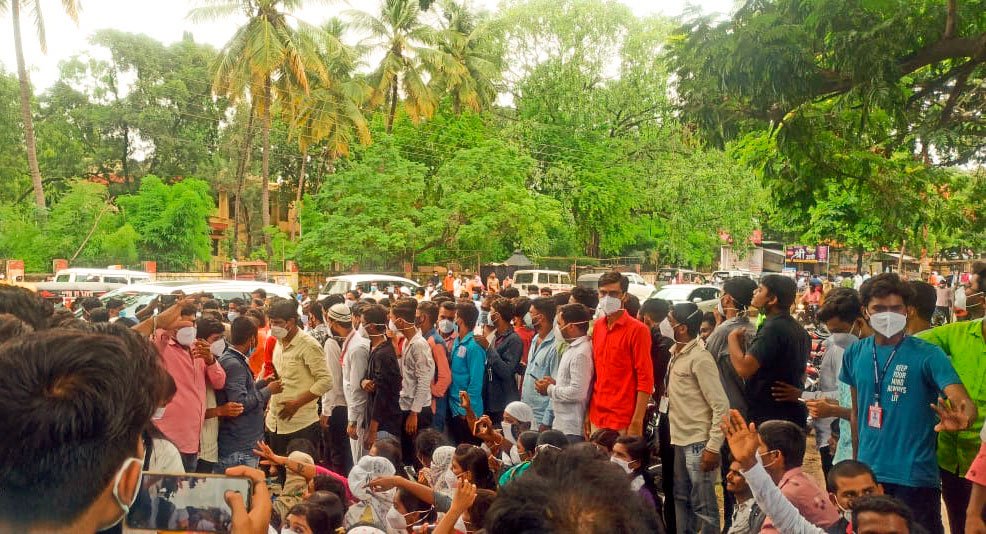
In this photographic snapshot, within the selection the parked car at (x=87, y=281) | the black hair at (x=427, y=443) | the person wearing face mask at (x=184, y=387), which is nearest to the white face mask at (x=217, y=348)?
the person wearing face mask at (x=184, y=387)

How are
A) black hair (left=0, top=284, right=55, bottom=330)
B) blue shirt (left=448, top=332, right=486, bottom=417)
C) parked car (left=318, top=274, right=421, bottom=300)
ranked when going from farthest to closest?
1. parked car (left=318, top=274, right=421, bottom=300)
2. blue shirt (left=448, top=332, right=486, bottom=417)
3. black hair (left=0, top=284, right=55, bottom=330)

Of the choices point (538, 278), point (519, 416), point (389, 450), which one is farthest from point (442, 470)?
point (538, 278)

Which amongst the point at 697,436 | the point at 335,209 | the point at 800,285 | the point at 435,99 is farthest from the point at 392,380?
the point at 800,285

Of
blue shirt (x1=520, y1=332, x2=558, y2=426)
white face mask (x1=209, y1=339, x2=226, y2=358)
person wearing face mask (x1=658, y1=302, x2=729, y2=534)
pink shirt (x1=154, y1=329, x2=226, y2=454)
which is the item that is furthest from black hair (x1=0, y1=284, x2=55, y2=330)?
blue shirt (x1=520, y1=332, x2=558, y2=426)

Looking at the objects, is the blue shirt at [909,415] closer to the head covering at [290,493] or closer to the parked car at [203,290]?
the head covering at [290,493]

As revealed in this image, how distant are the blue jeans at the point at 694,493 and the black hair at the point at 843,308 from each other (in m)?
1.64

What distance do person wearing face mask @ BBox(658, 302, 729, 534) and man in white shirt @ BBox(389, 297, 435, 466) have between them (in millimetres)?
2183

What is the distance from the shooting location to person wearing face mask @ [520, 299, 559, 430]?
6.74m

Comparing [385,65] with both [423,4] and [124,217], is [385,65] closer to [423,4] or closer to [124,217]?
[124,217]

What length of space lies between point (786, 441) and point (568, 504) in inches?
Result: 115

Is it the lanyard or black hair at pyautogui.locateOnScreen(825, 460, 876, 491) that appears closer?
black hair at pyautogui.locateOnScreen(825, 460, 876, 491)

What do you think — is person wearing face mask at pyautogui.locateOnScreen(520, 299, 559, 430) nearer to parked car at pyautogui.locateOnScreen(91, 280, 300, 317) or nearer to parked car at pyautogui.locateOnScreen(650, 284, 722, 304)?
parked car at pyautogui.locateOnScreen(91, 280, 300, 317)

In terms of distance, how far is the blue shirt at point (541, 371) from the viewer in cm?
673

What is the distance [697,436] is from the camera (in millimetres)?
5297
